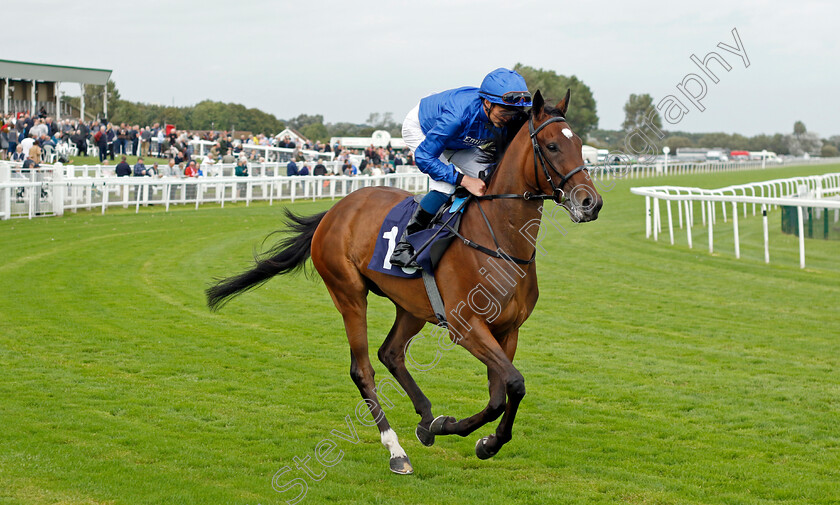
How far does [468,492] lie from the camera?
154 inches

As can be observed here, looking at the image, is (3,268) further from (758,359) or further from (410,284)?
(758,359)

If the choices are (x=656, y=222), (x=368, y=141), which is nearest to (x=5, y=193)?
(x=656, y=222)

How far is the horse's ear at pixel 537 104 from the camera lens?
12.9ft

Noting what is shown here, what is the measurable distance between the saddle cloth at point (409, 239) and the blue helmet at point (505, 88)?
1.99 feet

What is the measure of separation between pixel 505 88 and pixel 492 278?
0.96m

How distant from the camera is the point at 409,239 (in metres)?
4.56

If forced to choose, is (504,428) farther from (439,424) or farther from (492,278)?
(492,278)

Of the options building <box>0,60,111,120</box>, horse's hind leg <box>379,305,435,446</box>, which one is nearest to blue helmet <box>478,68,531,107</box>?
horse's hind leg <box>379,305,435,446</box>

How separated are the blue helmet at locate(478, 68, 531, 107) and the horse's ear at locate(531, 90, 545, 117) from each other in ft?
0.38

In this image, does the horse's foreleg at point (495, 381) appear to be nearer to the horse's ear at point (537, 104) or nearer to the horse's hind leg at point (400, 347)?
the horse's hind leg at point (400, 347)

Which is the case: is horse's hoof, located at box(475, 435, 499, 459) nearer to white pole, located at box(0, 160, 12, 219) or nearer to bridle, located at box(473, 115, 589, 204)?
bridle, located at box(473, 115, 589, 204)

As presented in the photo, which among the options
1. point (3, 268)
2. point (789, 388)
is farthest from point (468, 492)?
point (3, 268)

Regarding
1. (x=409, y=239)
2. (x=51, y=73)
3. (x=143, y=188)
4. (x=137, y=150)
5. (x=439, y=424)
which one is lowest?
(x=439, y=424)

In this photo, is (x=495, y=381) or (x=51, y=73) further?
(x=51, y=73)
